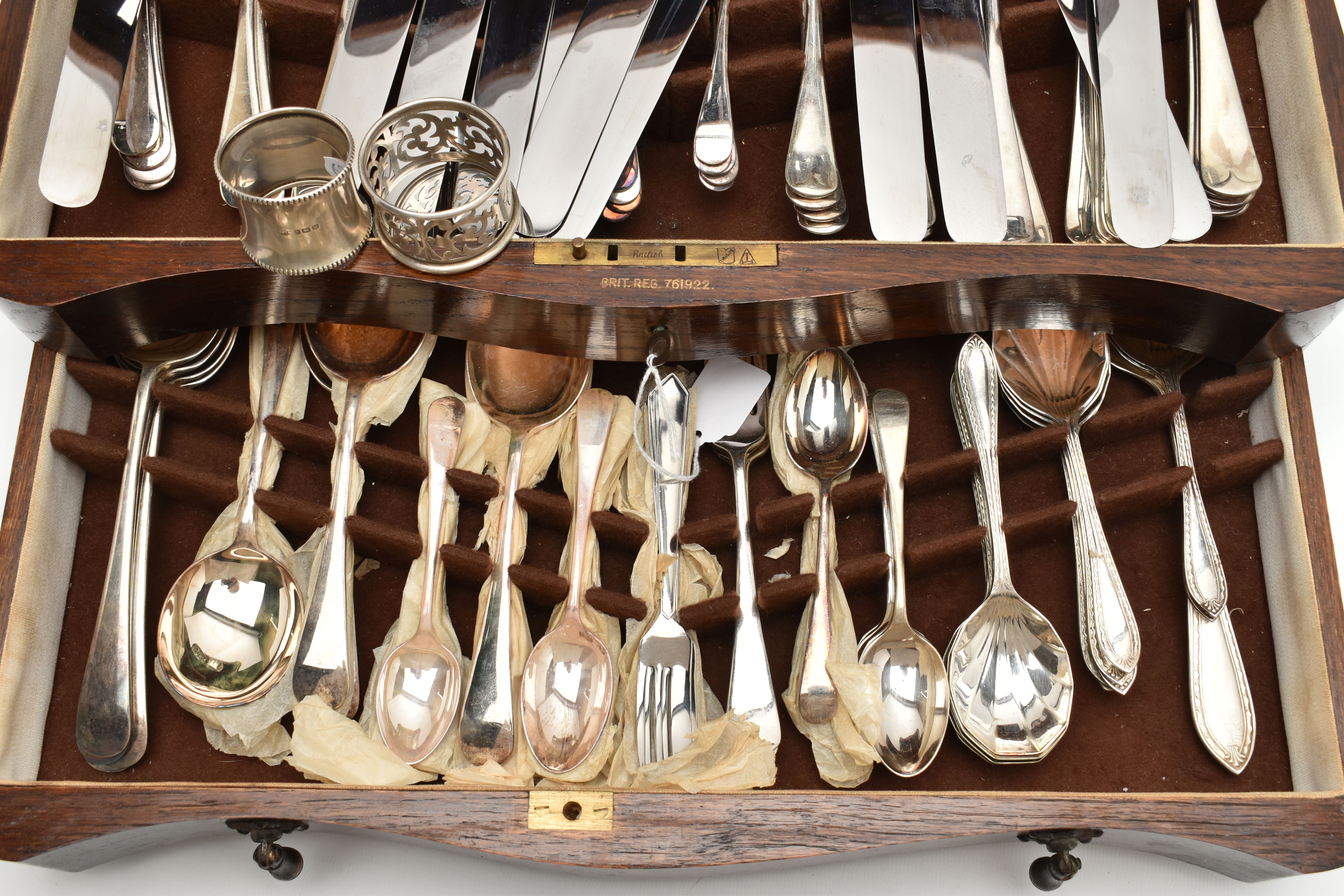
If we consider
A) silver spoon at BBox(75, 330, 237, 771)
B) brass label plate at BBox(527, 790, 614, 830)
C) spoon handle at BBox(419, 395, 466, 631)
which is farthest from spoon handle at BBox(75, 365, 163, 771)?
brass label plate at BBox(527, 790, 614, 830)

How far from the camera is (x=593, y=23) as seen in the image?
3.11ft

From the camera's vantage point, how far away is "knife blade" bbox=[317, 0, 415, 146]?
92 centimetres

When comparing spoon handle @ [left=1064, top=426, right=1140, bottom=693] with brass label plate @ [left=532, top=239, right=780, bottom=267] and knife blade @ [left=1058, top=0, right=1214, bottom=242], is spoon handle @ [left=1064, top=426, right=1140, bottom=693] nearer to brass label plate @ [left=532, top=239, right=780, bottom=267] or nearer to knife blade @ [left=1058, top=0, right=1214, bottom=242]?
knife blade @ [left=1058, top=0, right=1214, bottom=242]

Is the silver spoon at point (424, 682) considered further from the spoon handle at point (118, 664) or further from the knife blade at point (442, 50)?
the knife blade at point (442, 50)

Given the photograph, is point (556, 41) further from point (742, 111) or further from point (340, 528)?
point (340, 528)

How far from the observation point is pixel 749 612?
0.86 metres

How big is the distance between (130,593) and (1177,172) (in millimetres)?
984

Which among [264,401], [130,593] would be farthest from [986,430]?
[130,593]

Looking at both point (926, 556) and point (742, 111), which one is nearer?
point (926, 556)

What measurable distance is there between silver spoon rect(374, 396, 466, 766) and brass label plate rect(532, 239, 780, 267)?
24 centimetres

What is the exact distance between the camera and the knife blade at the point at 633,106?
2.87 ft

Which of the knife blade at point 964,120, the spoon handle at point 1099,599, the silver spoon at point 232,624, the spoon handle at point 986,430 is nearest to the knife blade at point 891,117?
the knife blade at point 964,120

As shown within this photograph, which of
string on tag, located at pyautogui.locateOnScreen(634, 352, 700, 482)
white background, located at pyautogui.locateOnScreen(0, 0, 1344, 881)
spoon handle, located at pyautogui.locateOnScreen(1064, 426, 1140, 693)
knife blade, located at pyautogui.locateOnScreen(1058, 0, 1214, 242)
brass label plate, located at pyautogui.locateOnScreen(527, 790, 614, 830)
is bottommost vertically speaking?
white background, located at pyautogui.locateOnScreen(0, 0, 1344, 881)

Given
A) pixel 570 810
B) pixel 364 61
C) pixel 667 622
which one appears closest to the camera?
pixel 570 810
